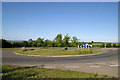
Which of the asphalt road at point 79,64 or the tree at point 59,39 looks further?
the tree at point 59,39

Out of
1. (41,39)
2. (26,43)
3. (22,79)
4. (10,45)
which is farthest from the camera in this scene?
(26,43)

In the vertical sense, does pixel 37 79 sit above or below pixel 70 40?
below

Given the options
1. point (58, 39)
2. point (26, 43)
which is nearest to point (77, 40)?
point (58, 39)

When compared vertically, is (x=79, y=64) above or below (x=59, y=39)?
below

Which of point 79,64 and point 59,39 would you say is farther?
point 59,39

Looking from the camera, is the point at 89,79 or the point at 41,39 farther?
the point at 41,39

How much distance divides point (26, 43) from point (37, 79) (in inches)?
1307

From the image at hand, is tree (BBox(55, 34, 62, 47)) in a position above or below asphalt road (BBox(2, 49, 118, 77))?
above

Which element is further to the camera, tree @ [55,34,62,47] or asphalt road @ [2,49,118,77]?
tree @ [55,34,62,47]

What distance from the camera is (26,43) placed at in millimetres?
35719

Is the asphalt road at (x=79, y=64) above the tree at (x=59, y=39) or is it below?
below

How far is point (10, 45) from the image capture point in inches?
1318

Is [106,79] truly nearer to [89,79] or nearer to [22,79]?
[89,79]

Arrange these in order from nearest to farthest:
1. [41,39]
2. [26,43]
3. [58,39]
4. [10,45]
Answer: [58,39], [41,39], [10,45], [26,43]
